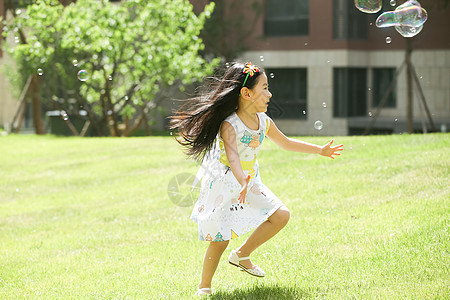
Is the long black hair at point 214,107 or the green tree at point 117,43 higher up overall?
the long black hair at point 214,107

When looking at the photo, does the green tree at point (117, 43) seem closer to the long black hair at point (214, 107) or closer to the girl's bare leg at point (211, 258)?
the long black hair at point (214, 107)

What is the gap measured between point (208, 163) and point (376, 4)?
304cm

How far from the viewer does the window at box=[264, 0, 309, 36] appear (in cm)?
2558

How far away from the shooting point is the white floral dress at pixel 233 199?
4.42 m

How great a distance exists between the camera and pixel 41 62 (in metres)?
19.9

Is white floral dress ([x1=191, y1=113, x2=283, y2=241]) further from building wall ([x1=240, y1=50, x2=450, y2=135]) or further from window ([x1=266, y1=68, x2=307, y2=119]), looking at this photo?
window ([x1=266, y1=68, x2=307, y2=119])

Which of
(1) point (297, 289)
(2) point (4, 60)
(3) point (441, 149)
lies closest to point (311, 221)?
(1) point (297, 289)

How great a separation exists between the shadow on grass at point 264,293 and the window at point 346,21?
69.4 feet

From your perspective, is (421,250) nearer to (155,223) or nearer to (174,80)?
(155,223)

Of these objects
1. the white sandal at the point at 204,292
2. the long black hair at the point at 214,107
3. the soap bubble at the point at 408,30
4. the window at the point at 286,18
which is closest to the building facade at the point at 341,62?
the window at the point at 286,18

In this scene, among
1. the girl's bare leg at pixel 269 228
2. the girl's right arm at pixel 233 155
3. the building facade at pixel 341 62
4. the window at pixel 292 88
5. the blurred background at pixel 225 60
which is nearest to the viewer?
the girl's right arm at pixel 233 155

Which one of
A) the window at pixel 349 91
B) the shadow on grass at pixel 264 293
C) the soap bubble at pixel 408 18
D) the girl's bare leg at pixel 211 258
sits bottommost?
the window at pixel 349 91

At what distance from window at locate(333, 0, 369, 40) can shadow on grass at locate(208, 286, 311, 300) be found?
69.4 ft

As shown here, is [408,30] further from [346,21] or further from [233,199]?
[346,21]
